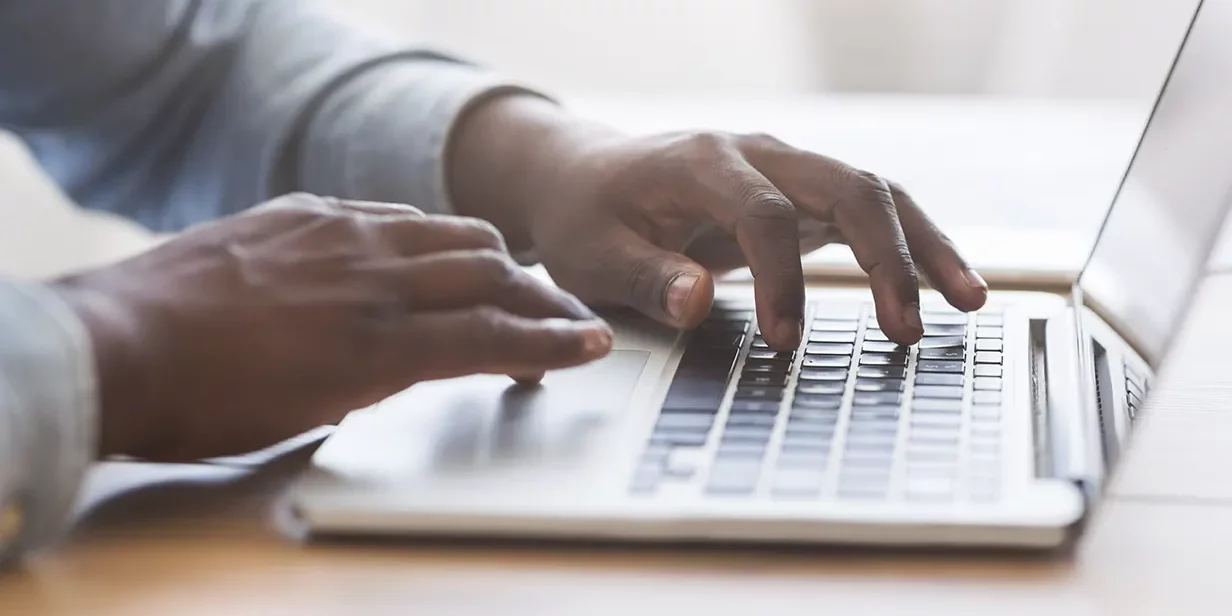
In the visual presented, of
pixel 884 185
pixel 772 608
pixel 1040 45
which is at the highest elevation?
pixel 1040 45

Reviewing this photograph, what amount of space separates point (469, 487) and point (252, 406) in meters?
0.10

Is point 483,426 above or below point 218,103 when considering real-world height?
below

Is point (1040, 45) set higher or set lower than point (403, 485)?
higher

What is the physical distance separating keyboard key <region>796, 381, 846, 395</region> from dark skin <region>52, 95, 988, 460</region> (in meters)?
0.05

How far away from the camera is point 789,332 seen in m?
0.59

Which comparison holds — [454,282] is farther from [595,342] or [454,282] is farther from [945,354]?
[945,354]

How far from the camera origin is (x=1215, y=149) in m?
0.58

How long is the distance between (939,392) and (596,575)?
19 cm

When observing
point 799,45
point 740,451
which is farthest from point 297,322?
point 799,45

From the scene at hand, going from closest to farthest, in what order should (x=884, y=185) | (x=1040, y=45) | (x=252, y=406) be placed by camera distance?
(x=252, y=406) → (x=884, y=185) → (x=1040, y=45)

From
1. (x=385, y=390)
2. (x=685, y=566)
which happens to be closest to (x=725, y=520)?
(x=685, y=566)

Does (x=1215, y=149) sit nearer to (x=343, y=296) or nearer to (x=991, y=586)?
(x=991, y=586)

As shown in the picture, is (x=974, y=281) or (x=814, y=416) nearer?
(x=814, y=416)

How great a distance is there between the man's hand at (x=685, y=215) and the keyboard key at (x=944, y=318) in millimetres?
11
